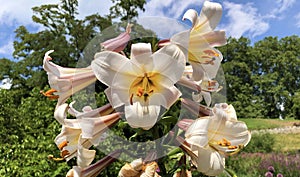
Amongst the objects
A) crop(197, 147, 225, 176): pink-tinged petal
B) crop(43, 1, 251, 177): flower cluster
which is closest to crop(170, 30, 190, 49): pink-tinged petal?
crop(43, 1, 251, 177): flower cluster

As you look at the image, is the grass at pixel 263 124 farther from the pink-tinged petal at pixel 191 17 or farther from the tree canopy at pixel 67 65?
the pink-tinged petal at pixel 191 17

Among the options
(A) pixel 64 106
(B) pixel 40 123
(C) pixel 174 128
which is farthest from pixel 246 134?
(B) pixel 40 123

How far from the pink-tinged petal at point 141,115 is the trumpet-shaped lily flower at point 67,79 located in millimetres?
224

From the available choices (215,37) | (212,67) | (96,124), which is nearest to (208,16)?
(215,37)

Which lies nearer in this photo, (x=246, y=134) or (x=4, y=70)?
(x=246, y=134)

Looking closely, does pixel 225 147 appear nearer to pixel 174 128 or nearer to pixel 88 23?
pixel 174 128

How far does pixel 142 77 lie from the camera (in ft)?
3.56

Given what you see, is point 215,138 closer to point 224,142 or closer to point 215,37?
point 224,142

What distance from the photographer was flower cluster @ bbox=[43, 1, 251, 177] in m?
1.03

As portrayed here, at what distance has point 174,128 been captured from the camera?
125cm

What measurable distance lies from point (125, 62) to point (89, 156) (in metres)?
0.37

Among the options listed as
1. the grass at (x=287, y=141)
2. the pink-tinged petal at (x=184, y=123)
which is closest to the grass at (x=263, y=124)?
the grass at (x=287, y=141)

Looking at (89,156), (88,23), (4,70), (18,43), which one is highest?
(89,156)

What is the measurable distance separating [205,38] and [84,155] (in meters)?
0.57
